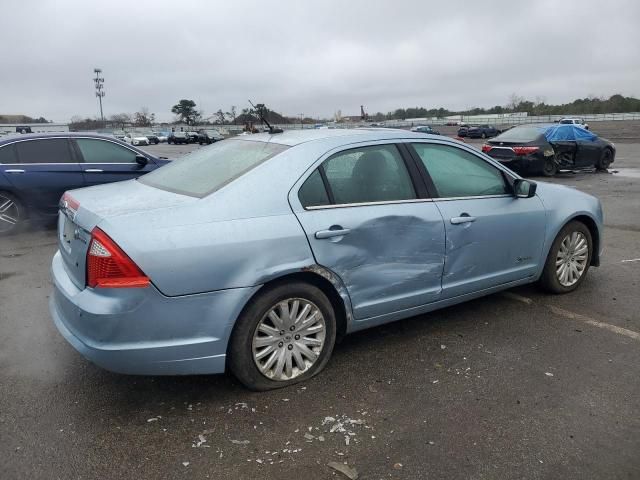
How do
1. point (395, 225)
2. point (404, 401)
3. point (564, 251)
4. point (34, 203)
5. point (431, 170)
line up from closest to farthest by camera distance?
1. point (404, 401)
2. point (395, 225)
3. point (431, 170)
4. point (564, 251)
5. point (34, 203)

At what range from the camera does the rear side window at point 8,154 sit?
7.70 meters

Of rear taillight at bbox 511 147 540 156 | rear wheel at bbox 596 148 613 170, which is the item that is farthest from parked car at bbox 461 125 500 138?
rear taillight at bbox 511 147 540 156

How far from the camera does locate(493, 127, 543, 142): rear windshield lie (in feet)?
46.9

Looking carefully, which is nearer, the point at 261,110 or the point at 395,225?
the point at 395,225

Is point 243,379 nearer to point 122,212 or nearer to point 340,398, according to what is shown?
point 340,398

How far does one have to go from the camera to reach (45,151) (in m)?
7.93

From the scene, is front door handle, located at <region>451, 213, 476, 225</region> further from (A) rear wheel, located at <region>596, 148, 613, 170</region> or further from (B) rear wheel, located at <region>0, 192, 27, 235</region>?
(A) rear wheel, located at <region>596, 148, 613, 170</region>

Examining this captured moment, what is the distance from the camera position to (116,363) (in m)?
2.81

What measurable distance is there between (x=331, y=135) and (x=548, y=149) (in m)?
12.1

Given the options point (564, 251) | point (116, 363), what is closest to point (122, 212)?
point (116, 363)

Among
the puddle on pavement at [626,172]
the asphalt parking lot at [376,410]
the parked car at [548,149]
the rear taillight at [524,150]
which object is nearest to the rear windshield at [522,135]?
the parked car at [548,149]

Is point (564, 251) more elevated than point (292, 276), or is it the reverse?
point (292, 276)

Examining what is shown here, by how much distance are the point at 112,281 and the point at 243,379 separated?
0.94m

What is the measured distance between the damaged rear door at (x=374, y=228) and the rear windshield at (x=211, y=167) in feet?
1.37
